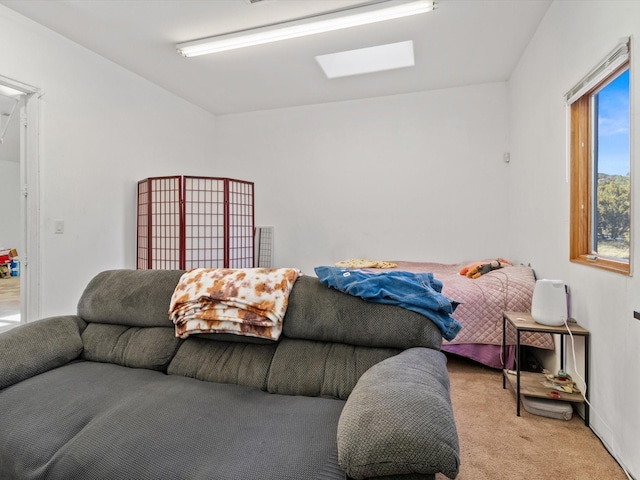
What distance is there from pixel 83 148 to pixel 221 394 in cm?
290

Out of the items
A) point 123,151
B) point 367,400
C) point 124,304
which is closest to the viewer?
point 367,400

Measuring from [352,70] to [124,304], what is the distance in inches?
128

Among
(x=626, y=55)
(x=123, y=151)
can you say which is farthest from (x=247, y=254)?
(x=626, y=55)

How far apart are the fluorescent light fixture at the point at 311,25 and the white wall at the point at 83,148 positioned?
95cm

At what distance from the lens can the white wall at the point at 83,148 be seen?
2781 millimetres

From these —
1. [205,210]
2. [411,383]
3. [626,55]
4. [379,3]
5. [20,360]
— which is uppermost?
[379,3]

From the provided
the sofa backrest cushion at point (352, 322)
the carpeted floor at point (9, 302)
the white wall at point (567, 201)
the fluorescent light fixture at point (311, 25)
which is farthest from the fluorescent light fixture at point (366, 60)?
the carpeted floor at point (9, 302)

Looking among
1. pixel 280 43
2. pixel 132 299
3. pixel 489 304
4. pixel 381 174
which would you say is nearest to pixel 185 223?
pixel 132 299

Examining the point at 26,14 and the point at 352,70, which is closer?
the point at 26,14

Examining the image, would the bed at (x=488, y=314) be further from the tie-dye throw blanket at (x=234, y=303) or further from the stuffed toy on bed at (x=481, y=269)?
the tie-dye throw blanket at (x=234, y=303)

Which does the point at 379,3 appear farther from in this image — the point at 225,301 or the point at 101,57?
the point at 101,57

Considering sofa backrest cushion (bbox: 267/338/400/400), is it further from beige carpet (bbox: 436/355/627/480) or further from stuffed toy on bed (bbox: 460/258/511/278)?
stuffed toy on bed (bbox: 460/258/511/278)

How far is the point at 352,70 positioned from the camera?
3.74 m

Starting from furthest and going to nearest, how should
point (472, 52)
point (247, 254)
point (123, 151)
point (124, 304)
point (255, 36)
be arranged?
point (247, 254), point (123, 151), point (472, 52), point (255, 36), point (124, 304)
